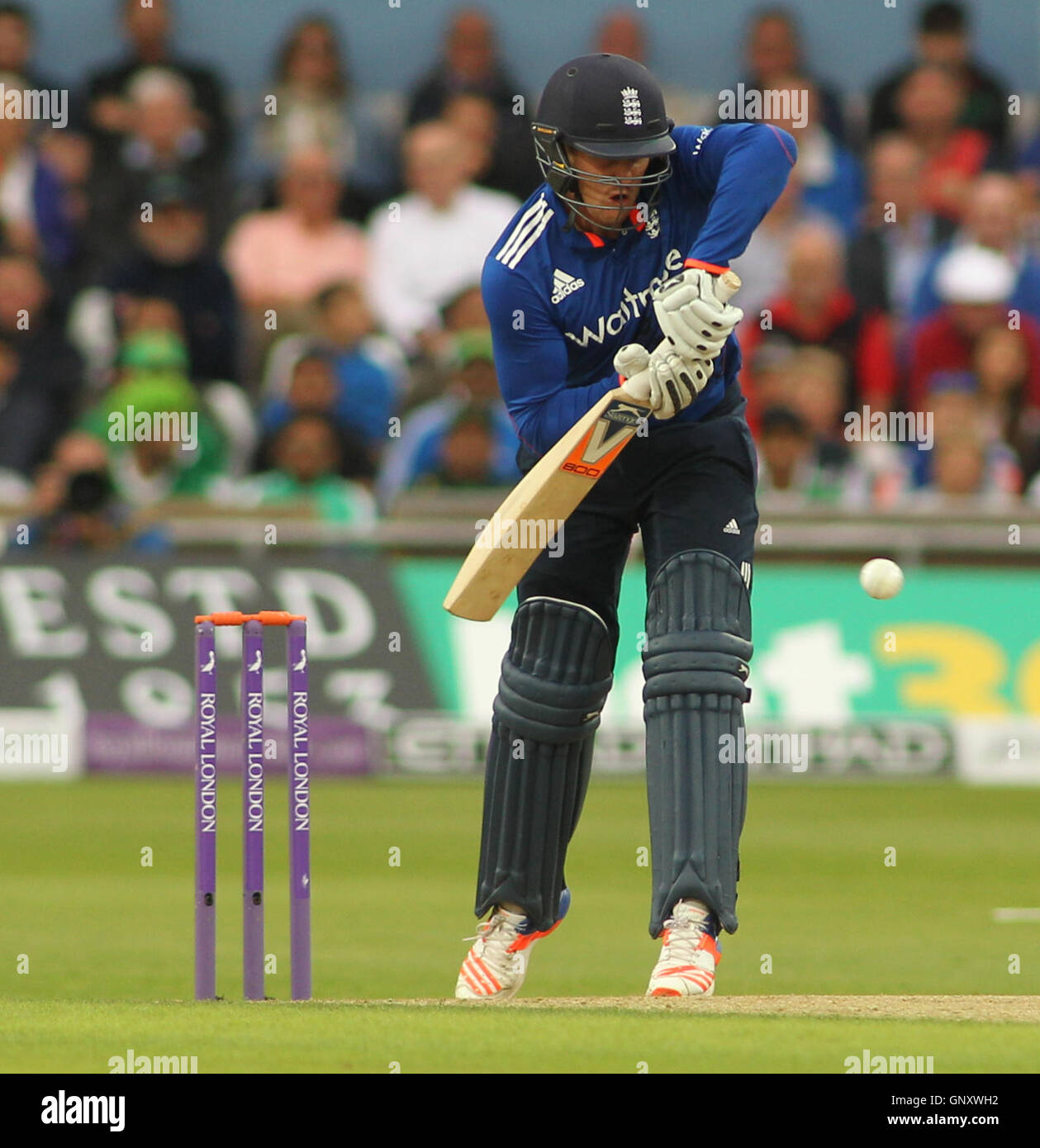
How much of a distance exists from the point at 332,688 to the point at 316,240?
169 inches

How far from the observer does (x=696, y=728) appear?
5910 millimetres

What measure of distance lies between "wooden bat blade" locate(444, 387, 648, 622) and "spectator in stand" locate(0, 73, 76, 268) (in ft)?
34.5

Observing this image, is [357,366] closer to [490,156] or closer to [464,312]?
[464,312]

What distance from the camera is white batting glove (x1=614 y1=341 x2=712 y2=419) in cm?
573

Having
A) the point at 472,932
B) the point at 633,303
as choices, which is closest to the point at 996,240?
the point at 472,932

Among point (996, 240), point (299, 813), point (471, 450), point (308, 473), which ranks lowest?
point (299, 813)

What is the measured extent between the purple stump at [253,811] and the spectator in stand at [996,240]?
9367 mm

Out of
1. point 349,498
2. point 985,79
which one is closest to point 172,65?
point 349,498

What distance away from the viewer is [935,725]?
477 inches

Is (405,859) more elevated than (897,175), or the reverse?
(897,175)

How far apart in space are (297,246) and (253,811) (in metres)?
10.3
